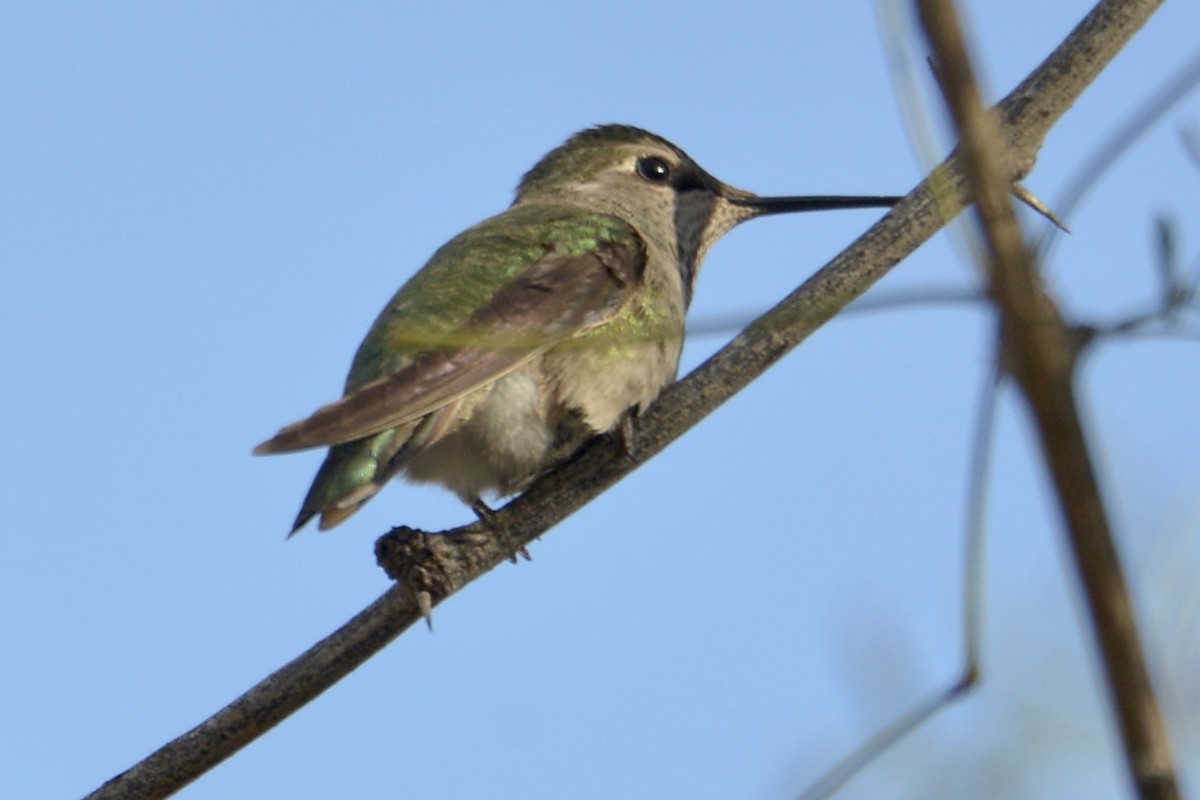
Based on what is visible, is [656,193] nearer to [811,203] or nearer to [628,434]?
[811,203]

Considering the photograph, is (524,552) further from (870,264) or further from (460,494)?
(870,264)

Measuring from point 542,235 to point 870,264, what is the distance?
223 centimetres

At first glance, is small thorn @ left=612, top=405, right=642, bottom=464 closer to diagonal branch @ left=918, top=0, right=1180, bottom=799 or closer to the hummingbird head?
the hummingbird head

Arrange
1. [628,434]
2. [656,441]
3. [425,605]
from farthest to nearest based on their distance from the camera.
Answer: [628,434] → [656,441] → [425,605]

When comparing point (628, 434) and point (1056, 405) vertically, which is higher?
point (628, 434)

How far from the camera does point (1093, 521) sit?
3.32ft

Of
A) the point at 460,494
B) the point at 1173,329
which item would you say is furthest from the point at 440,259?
the point at 1173,329

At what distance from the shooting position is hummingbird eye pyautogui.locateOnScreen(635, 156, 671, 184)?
24.8 ft

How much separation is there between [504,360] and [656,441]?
58 centimetres

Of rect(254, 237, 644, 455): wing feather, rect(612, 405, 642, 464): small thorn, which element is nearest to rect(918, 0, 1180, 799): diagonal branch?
rect(254, 237, 644, 455): wing feather

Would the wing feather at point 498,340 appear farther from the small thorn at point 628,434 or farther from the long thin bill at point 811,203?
the long thin bill at point 811,203

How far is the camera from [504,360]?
492cm

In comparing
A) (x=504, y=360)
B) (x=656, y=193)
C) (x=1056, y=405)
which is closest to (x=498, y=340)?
(x=504, y=360)

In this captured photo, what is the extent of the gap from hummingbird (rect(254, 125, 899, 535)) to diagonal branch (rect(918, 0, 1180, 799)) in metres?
2.85
